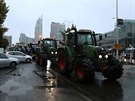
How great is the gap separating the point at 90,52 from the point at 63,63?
4.07m

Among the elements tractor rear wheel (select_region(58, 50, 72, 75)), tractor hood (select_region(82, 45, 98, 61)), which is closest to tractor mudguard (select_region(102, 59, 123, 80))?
tractor hood (select_region(82, 45, 98, 61))

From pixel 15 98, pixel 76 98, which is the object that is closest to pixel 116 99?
pixel 76 98

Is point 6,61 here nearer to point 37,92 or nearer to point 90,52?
point 90,52

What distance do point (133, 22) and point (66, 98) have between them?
106m

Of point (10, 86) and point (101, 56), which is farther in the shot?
point (101, 56)

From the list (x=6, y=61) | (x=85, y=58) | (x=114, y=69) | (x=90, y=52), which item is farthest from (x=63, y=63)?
(x=6, y=61)

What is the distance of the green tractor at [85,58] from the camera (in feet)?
58.2

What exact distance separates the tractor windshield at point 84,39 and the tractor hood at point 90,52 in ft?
2.29

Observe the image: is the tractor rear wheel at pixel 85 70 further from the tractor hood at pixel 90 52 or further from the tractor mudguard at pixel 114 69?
the tractor mudguard at pixel 114 69

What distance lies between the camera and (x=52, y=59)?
97.3 ft

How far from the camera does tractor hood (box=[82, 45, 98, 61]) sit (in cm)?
1842

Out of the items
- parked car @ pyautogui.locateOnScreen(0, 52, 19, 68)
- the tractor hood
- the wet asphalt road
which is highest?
the tractor hood

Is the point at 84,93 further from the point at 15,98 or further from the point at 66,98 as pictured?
the point at 15,98

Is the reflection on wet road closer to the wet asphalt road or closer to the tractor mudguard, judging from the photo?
the wet asphalt road
